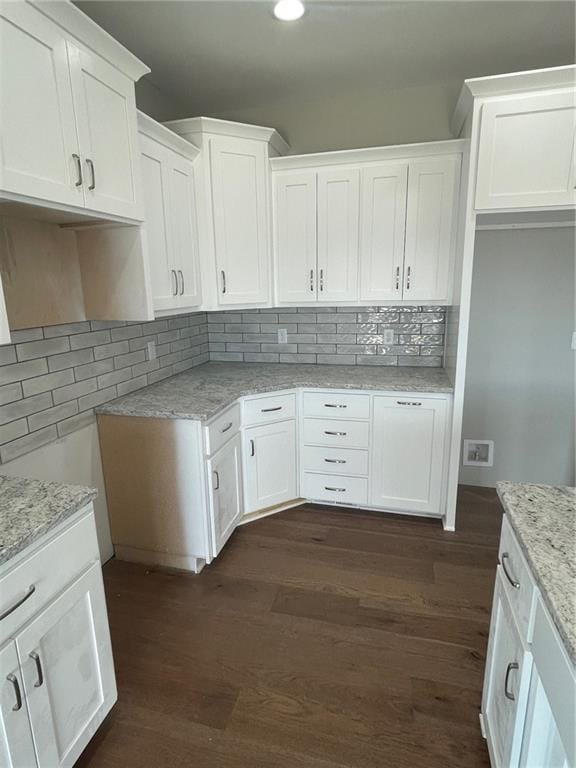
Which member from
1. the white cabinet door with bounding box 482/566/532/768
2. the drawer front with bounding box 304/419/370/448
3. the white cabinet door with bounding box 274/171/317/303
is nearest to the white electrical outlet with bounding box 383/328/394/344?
the white cabinet door with bounding box 274/171/317/303

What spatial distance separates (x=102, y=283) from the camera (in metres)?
1.97

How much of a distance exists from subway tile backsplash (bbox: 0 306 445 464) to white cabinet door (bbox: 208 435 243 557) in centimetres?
68

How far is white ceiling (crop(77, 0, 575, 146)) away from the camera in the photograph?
1.83 meters

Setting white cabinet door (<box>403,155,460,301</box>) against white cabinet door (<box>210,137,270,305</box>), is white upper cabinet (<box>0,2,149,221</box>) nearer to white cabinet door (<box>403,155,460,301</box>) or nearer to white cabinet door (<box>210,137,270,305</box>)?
white cabinet door (<box>210,137,270,305</box>)

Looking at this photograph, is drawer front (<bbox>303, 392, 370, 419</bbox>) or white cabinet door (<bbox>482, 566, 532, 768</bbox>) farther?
drawer front (<bbox>303, 392, 370, 419</bbox>)

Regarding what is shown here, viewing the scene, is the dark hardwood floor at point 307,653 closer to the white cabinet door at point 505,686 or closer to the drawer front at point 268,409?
the white cabinet door at point 505,686

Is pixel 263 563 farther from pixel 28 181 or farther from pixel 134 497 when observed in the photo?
pixel 28 181

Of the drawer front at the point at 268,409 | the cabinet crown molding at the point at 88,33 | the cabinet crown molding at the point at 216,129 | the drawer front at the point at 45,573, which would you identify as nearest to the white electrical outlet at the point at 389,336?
the drawer front at the point at 268,409

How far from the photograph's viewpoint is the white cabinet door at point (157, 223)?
198 cm

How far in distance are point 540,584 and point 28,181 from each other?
5.73 feet

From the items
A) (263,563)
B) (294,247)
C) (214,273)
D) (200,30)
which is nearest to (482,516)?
(263,563)

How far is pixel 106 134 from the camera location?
1.60 m

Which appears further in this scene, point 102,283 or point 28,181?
point 102,283

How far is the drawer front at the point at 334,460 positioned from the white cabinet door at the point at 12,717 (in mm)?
1933
